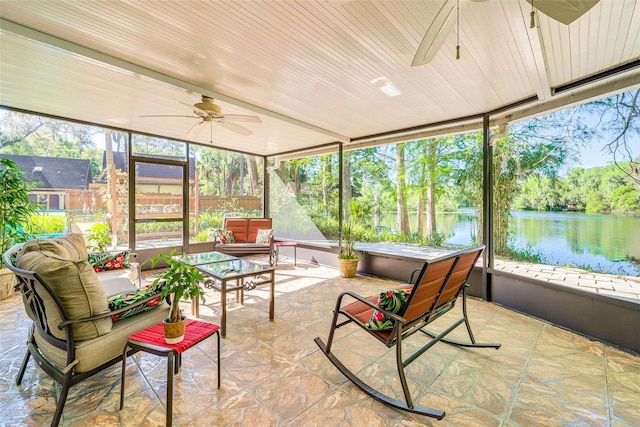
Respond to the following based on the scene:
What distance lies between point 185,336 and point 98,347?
492 mm

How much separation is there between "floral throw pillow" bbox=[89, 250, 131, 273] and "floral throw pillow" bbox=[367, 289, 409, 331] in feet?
10.7

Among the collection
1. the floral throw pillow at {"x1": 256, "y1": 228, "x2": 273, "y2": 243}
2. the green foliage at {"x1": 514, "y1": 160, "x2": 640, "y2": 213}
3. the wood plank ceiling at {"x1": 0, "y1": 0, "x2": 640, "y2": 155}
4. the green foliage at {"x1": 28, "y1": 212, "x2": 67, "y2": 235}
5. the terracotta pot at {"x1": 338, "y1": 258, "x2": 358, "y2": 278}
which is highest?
the wood plank ceiling at {"x1": 0, "y1": 0, "x2": 640, "y2": 155}

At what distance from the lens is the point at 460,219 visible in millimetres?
4824

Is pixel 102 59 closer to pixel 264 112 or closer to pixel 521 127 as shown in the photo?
pixel 264 112

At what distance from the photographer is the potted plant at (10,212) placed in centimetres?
348

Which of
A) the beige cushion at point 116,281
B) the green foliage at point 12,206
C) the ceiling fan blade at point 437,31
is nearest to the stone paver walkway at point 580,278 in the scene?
the ceiling fan blade at point 437,31

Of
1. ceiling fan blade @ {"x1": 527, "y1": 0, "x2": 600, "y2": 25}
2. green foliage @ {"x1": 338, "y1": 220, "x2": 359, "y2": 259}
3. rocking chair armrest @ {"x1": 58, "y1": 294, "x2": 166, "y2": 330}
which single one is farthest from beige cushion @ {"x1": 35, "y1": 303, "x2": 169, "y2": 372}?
green foliage @ {"x1": 338, "y1": 220, "x2": 359, "y2": 259}

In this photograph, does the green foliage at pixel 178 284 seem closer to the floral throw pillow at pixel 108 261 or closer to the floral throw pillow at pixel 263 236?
the floral throw pillow at pixel 108 261

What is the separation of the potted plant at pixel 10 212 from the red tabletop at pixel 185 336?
3.31 metres

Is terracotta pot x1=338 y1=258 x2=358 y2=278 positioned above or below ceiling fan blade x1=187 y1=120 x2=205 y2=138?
below

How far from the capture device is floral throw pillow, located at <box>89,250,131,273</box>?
10.9 ft

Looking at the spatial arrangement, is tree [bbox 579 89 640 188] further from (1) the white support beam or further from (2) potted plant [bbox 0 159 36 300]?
(2) potted plant [bbox 0 159 36 300]

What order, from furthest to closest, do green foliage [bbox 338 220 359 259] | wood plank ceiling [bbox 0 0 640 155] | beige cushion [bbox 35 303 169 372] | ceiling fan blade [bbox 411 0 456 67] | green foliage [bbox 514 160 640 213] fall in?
1. green foliage [bbox 338 220 359 259]
2. green foliage [bbox 514 160 640 213]
3. wood plank ceiling [bbox 0 0 640 155]
4. beige cushion [bbox 35 303 169 372]
5. ceiling fan blade [bbox 411 0 456 67]

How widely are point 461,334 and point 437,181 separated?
342 centimetres
